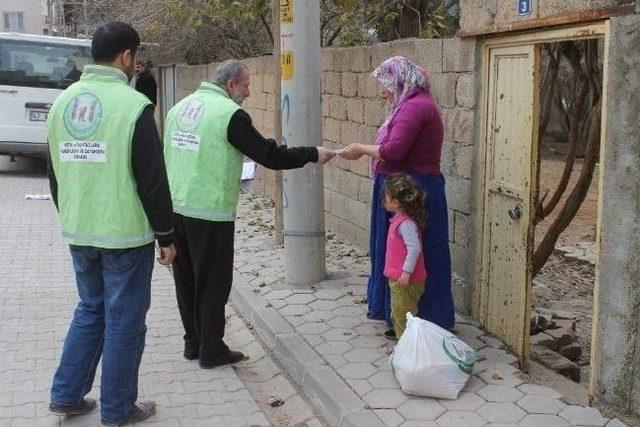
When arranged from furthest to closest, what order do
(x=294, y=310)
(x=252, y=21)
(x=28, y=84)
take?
(x=28, y=84), (x=252, y=21), (x=294, y=310)

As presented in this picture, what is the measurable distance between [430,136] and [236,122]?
1.20 m

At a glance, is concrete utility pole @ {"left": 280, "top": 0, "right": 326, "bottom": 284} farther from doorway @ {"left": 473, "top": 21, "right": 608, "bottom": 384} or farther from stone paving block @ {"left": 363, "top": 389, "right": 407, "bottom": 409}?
stone paving block @ {"left": 363, "top": 389, "right": 407, "bottom": 409}

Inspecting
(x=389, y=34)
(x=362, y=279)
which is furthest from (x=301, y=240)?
(x=389, y=34)

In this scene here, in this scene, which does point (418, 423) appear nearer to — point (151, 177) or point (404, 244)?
point (404, 244)

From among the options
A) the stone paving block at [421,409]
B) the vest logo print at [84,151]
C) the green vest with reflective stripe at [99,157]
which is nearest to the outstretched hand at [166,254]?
the green vest with reflective stripe at [99,157]

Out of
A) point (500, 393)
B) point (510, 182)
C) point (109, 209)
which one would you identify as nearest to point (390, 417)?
point (500, 393)

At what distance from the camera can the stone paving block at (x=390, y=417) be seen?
3.94 metres

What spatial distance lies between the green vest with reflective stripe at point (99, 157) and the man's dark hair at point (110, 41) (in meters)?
0.07

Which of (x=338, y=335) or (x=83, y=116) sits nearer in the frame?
(x=83, y=116)

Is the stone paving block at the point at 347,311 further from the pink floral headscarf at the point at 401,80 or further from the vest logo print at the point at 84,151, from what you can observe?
the vest logo print at the point at 84,151

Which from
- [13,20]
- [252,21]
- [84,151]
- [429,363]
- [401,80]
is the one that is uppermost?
[13,20]

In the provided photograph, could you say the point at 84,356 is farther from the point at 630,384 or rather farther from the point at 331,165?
the point at 331,165

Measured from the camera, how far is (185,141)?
472 centimetres

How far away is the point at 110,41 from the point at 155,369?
2.18m
